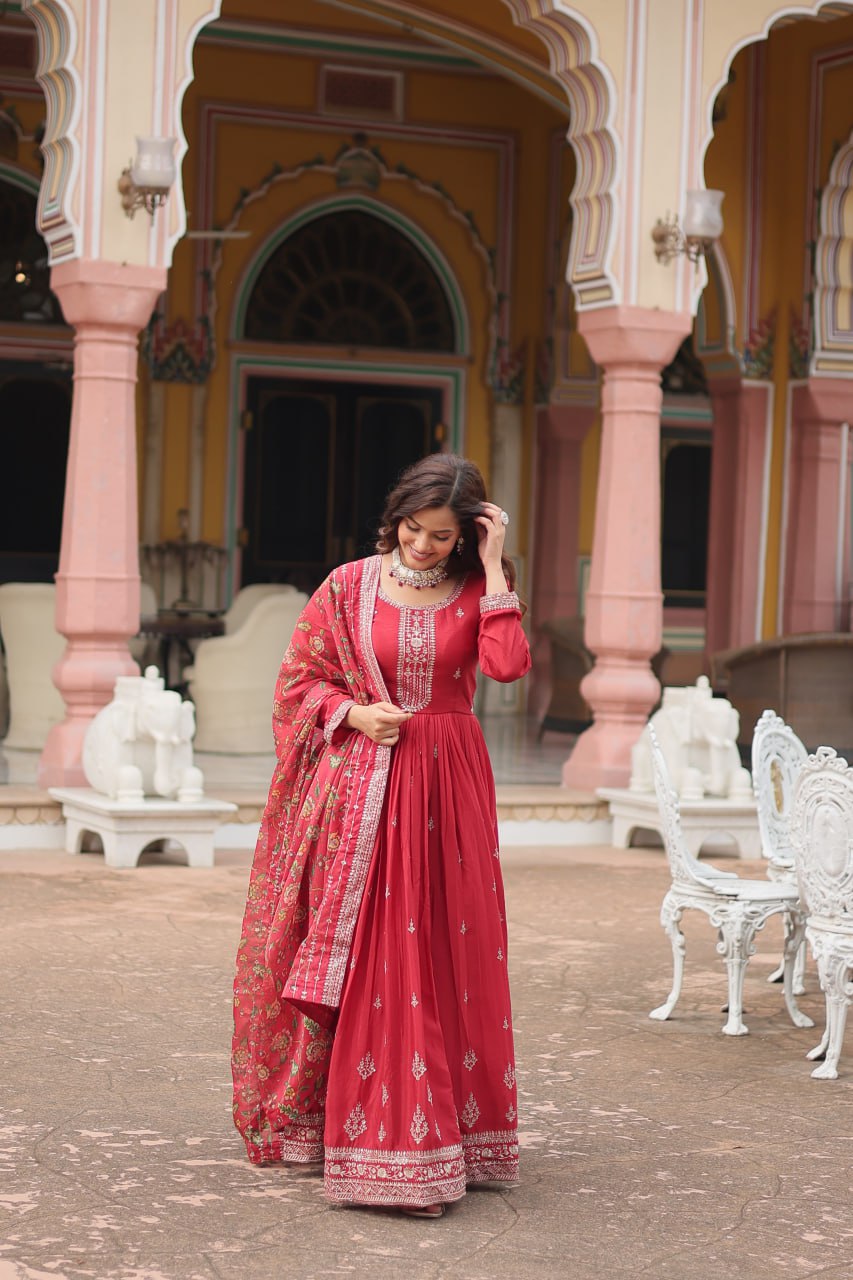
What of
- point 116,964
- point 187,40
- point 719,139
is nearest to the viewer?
point 116,964

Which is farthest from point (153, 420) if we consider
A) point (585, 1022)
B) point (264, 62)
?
point (585, 1022)

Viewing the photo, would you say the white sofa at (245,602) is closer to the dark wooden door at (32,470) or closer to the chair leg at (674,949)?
the dark wooden door at (32,470)

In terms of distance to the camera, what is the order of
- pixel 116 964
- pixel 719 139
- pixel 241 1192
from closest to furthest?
pixel 241 1192 < pixel 116 964 < pixel 719 139

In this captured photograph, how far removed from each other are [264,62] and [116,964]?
7766 millimetres

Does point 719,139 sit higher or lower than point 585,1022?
higher

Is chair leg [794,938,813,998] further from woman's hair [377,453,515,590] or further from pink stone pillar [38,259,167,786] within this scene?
pink stone pillar [38,259,167,786]

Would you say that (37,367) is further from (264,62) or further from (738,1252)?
(738,1252)

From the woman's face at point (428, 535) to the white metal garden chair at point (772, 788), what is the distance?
2.19 m

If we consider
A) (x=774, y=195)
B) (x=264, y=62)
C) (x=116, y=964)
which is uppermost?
(x=264, y=62)

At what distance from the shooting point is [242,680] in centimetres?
995

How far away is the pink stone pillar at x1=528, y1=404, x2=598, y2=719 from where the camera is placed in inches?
509

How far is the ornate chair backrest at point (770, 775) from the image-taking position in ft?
19.4

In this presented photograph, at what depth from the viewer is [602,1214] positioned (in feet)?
12.2

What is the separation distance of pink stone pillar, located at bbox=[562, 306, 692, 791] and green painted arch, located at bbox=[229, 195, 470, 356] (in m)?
3.82
